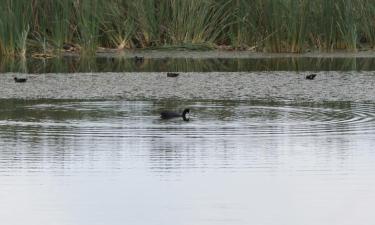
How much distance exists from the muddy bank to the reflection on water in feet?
3.01

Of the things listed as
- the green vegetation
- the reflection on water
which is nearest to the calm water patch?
the reflection on water

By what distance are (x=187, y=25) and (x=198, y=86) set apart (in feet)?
18.3

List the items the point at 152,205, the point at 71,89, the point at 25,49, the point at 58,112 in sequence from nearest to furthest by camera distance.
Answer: the point at 152,205 < the point at 58,112 < the point at 71,89 < the point at 25,49

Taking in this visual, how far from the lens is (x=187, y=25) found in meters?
19.5

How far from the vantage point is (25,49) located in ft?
60.1

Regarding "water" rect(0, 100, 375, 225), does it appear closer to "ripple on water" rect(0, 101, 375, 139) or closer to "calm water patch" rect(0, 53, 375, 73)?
"ripple on water" rect(0, 101, 375, 139)

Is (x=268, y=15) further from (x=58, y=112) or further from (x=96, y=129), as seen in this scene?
(x=96, y=129)

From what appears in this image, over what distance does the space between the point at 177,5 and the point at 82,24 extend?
1681 millimetres

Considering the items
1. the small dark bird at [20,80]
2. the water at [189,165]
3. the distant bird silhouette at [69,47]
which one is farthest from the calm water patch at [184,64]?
the water at [189,165]

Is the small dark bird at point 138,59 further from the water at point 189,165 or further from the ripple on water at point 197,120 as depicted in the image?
the water at point 189,165

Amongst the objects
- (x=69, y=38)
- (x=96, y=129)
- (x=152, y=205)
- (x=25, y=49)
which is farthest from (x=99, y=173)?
(x=69, y=38)

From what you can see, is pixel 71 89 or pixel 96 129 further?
pixel 71 89

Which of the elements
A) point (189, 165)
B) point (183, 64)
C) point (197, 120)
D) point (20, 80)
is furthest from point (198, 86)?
point (189, 165)

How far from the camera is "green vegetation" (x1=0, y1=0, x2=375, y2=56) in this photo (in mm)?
18297
